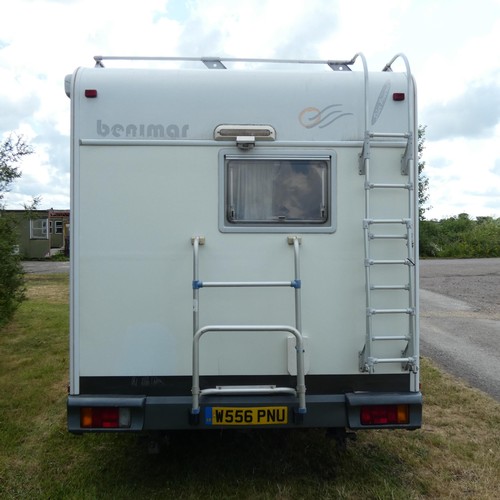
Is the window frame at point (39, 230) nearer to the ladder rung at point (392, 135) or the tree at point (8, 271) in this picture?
the tree at point (8, 271)

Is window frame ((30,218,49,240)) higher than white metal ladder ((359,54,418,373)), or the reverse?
window frame ((30,218,49,240))

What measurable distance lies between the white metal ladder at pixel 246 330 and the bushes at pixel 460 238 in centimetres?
2803

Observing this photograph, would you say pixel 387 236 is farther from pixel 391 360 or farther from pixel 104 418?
pixel 104 418

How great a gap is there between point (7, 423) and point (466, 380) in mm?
5135

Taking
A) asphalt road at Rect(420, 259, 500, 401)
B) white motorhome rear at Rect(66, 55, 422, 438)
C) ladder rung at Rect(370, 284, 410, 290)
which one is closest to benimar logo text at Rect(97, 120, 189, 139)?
white motorhome rear at Rect(66, 55, 422, 438)

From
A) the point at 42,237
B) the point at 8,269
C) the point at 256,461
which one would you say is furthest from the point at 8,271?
the point at 42,237

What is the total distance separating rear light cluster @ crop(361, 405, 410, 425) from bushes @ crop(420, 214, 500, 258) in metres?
27.7

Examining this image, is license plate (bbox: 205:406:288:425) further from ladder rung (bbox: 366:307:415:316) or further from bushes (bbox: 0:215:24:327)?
bushes (bbox: 0:215:24:327)

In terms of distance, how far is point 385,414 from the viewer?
11.9 feet

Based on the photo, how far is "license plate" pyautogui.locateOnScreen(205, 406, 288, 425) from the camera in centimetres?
347

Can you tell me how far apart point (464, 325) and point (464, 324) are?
11 cm

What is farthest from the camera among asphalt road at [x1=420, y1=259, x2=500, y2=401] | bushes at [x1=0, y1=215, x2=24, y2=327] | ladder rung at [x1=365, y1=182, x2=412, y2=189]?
bushes at [x1=0, y1=215, x2=24, y2=327]

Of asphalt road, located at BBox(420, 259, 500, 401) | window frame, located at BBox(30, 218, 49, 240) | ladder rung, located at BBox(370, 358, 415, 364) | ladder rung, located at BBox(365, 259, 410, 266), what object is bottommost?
asphalt road, located at BBox(420, 259, 500, 401)

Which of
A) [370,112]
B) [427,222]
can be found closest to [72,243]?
[370,112]
